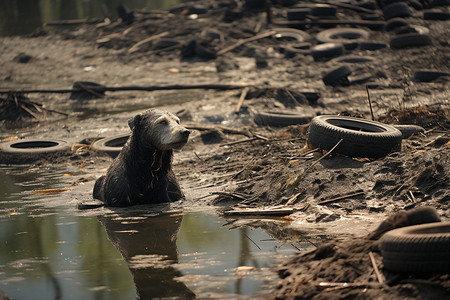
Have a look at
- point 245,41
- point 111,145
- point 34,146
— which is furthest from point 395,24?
point 34,146

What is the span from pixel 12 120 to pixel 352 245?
12.9m

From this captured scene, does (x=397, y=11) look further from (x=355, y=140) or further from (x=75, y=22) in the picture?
(x=355, y=140)

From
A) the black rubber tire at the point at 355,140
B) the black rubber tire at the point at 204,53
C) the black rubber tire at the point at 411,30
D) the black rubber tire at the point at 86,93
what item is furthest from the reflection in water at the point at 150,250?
the black rubber tire at the point at 411,30

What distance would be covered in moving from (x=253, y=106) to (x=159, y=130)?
744 cm

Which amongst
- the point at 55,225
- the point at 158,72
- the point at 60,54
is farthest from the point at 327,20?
the point at 55,225

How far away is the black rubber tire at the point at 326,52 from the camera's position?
75.6 ft

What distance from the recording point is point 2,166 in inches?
549

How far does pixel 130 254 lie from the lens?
797 cm

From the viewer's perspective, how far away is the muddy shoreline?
8.97 metres

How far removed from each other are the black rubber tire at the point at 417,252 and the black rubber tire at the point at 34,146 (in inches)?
371

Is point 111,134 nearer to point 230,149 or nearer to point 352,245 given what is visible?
point 230,149

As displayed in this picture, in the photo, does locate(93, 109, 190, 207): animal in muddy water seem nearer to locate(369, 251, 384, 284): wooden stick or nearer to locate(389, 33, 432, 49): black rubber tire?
locate(369, 251, 384, 284): wooden stick

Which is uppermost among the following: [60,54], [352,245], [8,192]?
[352,245]

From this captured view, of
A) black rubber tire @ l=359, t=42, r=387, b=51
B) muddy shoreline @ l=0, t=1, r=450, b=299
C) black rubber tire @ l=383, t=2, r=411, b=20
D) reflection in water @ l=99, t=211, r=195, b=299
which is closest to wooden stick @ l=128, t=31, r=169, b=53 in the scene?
muddy shoreline @ l=0, t=1, r=450, b=299
